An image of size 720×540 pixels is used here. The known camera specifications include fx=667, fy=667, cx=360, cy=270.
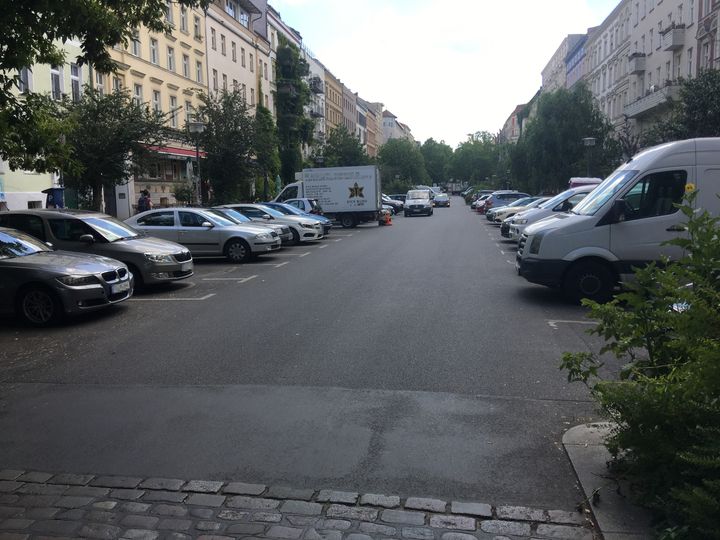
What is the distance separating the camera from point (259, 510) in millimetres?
4055

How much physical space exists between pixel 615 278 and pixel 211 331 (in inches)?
252

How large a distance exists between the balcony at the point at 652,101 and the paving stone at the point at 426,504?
3682 cm

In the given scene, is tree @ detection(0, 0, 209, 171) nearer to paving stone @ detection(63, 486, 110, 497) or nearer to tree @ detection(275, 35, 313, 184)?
paving stone @ detection(63, 486, 110, 497)

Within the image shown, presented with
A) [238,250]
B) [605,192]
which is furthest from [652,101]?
[605,192]

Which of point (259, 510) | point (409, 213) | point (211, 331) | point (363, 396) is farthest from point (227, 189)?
point (259, 510)

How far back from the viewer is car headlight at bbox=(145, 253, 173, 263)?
12805 millimetres

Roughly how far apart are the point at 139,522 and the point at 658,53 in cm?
5089

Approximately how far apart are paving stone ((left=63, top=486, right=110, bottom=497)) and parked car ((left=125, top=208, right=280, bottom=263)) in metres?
13.8

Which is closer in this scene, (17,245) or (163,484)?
(163,484)

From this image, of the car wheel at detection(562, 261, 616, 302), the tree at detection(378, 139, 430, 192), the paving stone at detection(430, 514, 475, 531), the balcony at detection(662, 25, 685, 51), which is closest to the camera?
the paving stone at detection(430, 514, 475, 531)

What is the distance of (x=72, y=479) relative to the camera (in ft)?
14.9

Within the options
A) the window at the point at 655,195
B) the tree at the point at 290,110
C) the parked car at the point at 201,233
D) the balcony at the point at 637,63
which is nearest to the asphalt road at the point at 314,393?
the window at the point at 655,195

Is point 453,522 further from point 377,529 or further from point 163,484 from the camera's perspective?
point 163,484

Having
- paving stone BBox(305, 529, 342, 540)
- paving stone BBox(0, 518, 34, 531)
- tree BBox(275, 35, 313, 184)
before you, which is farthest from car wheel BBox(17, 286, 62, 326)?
tree BBox(275, 35, 313, 184)
